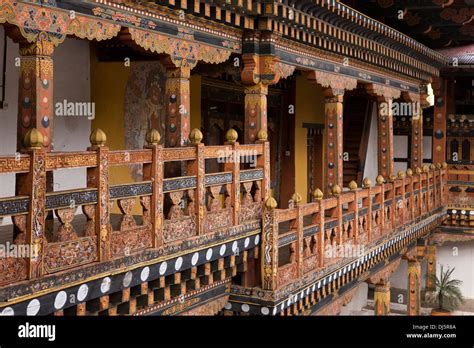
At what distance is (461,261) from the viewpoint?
19609 mm

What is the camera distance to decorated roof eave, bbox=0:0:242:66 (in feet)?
18.3

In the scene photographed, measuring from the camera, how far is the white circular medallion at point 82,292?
538 centimetres

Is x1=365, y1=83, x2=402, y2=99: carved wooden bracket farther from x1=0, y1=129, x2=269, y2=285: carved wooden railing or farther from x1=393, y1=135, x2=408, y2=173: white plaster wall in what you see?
x1=0, y1=129, x2=269, y2=285: carved wooden railing

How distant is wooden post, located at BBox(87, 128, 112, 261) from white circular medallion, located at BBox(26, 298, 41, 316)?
73 cm

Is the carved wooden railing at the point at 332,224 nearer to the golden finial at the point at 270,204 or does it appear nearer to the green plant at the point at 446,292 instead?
the golden finial at the point at 270,204

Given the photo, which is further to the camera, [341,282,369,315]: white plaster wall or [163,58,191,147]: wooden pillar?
[341,282,369,315]: white plaster wall

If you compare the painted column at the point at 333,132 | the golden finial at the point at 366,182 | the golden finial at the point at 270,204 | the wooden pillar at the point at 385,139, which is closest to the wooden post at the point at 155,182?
the golden finial at the point at 270,204

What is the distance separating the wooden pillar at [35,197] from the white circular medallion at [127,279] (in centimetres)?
104

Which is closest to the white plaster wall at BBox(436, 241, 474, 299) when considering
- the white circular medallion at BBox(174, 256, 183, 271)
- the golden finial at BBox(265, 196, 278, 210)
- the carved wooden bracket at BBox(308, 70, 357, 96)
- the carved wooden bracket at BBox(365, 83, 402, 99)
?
the carved wooden bracket at BBox(365, 83, 402, 99)

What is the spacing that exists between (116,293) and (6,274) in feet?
4.30

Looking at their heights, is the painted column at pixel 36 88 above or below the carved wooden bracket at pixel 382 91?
below

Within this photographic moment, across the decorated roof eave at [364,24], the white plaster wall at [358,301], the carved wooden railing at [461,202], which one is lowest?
the white plaster wall at [358,301]

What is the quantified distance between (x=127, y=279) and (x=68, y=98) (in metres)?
4.01

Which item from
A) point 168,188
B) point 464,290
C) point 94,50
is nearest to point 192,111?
point 94,50
